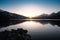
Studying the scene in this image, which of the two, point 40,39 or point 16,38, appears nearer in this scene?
point 16,38

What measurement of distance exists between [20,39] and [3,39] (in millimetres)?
4639

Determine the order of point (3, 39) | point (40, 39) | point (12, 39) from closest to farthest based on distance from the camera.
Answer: point (12, 39)
point (3, 39)
point (40, 39)

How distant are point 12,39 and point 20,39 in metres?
2.11

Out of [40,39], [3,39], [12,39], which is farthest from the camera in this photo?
[40,39]

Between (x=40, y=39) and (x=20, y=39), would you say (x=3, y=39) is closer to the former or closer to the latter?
(x=20, y=39)

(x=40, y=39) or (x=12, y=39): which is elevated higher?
(x=12, y=39)

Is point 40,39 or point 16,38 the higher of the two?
point 16,38

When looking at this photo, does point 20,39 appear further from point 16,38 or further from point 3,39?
point 3,39

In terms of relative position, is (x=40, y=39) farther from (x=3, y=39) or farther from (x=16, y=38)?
(x=3, y=39)

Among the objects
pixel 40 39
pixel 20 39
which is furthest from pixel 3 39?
pixel 40 39

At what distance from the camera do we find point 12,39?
17422 millimetres

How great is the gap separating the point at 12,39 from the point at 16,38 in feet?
3.88

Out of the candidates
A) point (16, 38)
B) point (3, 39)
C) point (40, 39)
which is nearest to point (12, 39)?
point (16, 38)

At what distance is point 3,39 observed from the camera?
62.4 feet
